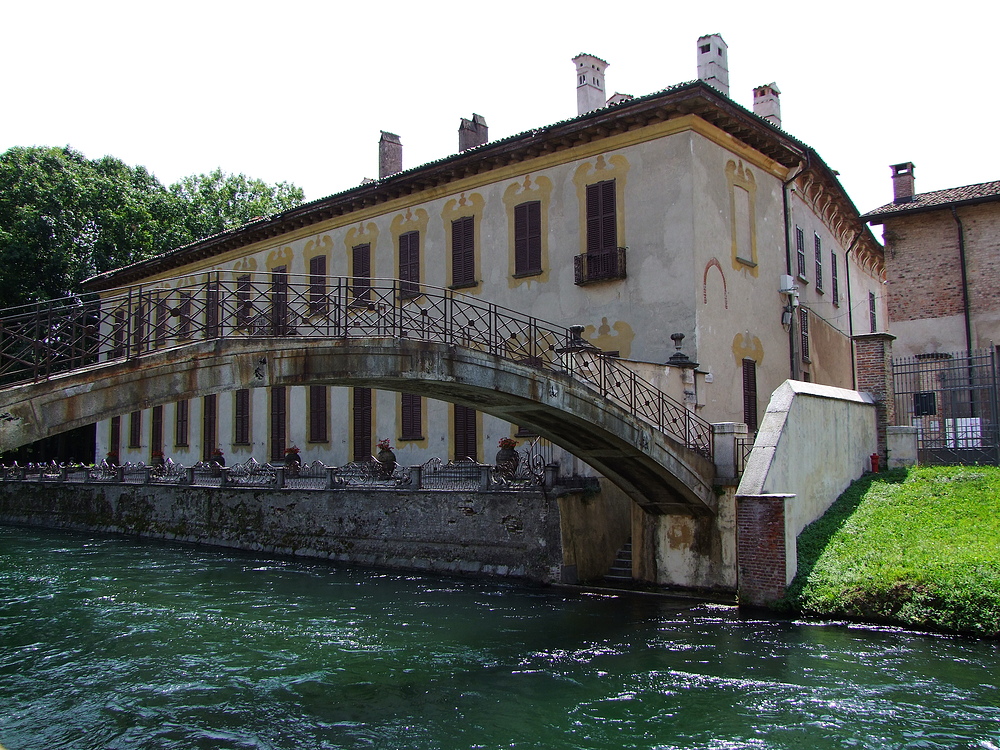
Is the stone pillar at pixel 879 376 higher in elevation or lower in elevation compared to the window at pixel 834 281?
lower

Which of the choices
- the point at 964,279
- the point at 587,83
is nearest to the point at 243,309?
the point at 587,83

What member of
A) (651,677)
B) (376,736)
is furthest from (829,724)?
(376,736)

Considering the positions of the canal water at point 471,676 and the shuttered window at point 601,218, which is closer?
the canal water at point 471,676

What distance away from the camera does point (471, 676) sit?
1057 centimetres

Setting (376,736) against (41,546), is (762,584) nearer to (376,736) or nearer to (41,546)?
(376,736)

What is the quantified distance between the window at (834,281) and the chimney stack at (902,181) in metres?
2.24

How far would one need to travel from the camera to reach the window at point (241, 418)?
94.6 ft

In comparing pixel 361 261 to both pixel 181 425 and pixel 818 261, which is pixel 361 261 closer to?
pixel 181 425

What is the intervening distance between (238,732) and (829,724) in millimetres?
5845

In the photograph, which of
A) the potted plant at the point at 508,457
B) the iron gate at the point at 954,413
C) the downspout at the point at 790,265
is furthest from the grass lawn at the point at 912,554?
the potted plant at the point at 508,457

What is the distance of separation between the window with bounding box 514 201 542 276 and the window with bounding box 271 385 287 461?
1020cm

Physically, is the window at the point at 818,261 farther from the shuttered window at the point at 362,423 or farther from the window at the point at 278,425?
the window at the point at 278,425

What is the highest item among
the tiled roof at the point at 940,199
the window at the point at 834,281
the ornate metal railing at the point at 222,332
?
the tiled roof at the point at 940,199

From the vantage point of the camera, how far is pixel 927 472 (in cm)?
1593
